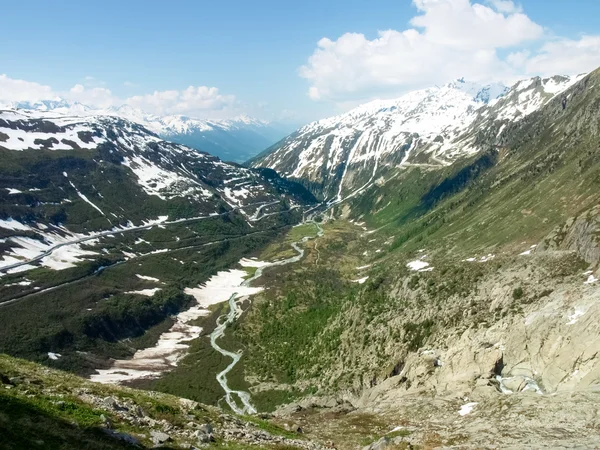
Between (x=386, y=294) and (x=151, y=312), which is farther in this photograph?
(x=151, y=312)

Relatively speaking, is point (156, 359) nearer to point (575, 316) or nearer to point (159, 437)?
point (575, 316)

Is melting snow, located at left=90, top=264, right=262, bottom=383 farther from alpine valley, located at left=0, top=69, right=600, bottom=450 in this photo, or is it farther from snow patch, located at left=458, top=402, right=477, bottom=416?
snow patch, located at left=458, top=402, right=477, bottom=416

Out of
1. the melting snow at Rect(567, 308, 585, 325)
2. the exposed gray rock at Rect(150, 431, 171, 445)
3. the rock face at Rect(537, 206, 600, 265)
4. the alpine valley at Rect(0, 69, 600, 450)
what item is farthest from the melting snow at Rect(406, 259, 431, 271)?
the exposed gray rock at Rect(150, 431, 171, 445)

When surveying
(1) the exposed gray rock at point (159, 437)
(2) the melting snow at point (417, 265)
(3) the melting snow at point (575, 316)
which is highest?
(1) the exposed gray rock at point (159, 437)

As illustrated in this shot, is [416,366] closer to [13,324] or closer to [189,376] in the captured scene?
[189,376]

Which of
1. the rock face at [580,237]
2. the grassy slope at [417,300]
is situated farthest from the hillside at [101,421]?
the rock face at [580,237]

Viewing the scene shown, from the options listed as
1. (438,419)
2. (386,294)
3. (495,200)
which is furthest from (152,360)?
(495,200)

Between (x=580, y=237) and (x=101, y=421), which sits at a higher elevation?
(x=580, y=237)

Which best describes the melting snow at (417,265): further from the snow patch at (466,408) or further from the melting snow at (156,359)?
the snow patch at (466,408)

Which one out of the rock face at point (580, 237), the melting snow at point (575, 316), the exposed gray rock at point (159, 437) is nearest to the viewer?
the exposed gray rock at point (159, 437)

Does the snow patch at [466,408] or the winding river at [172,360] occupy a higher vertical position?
the snow patch at [466,408]

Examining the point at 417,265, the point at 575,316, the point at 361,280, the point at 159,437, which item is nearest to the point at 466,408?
the point at 575,316
